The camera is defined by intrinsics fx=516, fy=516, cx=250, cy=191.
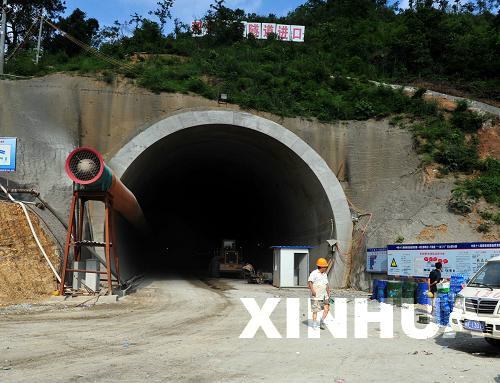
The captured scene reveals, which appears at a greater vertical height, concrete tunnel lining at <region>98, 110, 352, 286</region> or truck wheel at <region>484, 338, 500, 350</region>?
concrete tunnel lining at <region>98, 110, 352, 286</region>

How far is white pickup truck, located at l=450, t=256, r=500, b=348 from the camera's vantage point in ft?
26.8

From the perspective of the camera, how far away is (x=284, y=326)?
10883mm

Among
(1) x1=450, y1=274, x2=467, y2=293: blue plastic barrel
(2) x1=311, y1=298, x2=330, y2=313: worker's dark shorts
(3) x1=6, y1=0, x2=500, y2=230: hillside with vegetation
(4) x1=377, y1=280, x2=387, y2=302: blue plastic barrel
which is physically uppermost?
(3) x1=6, y1=0, x2=500, y2=230: hillside with vegetation

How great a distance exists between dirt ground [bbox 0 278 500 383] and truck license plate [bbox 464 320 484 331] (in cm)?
40

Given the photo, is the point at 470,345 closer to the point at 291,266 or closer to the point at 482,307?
the point at 482,307

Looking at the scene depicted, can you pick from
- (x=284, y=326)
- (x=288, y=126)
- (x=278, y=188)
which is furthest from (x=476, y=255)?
(x=278, y=188)

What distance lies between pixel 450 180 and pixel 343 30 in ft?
86.4

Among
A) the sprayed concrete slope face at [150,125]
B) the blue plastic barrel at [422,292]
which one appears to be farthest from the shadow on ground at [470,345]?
the sprayed concrete slope face at [150,125]

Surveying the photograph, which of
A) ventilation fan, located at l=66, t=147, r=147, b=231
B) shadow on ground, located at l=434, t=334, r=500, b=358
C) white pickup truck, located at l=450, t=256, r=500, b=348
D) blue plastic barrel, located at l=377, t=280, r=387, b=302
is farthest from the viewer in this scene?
blue plastic barrel, located at l=377, t=280, r=387, b=302

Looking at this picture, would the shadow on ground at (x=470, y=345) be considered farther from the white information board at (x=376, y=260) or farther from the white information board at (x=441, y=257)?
the white information board at (x=376, y=260)

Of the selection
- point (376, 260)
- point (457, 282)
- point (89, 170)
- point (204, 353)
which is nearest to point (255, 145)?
point (376, 260)

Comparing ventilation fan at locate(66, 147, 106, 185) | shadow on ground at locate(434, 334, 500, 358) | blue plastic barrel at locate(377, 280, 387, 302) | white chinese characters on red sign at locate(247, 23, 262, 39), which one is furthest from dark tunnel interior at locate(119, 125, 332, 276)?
white chinese characters on red sign at locate(247, 23, 262, 39)

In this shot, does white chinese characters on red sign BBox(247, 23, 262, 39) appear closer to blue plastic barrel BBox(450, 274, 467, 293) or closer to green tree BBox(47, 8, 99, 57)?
green tree BBox(47, 8, 99, 57)

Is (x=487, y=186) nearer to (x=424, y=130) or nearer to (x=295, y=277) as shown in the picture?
(x=424, y=130)
